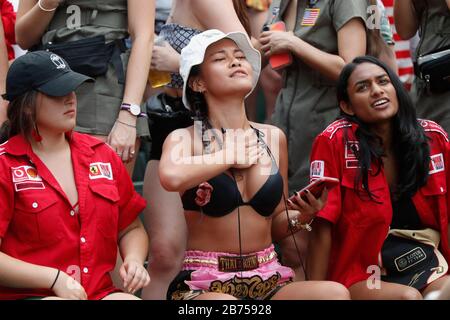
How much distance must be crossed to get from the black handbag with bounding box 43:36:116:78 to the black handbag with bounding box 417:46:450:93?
1677mm

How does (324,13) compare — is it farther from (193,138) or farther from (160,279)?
(160,279)

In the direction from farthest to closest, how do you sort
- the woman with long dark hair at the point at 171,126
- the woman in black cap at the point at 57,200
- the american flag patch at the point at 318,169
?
1. the woman with long dark hair at the point at 171,126
2. the american flag patch at the point at 318,169
3. the woman in black cap at the point at 57,200

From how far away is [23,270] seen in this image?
4082 mm

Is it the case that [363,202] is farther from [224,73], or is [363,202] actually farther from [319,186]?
[224,73]

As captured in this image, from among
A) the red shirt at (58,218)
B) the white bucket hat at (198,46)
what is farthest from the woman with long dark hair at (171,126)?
the red shirt at (58,218)

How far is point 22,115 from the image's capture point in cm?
435

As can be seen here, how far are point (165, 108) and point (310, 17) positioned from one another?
970 mm

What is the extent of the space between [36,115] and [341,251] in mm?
→ 1620

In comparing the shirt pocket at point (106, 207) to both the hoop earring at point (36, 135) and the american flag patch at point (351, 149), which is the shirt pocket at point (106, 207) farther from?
the american flag patch at point (351, 149)

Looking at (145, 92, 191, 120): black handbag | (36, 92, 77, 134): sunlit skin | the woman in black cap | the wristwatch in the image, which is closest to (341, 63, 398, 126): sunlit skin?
(145, 92, 191, 120): black handbag

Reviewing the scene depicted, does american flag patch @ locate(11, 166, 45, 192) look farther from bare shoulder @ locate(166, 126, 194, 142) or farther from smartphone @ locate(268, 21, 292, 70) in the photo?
smartphone @ locate(268, 21, 292, 70)

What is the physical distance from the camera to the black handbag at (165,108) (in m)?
5.11

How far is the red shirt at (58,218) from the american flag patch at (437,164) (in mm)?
1581
